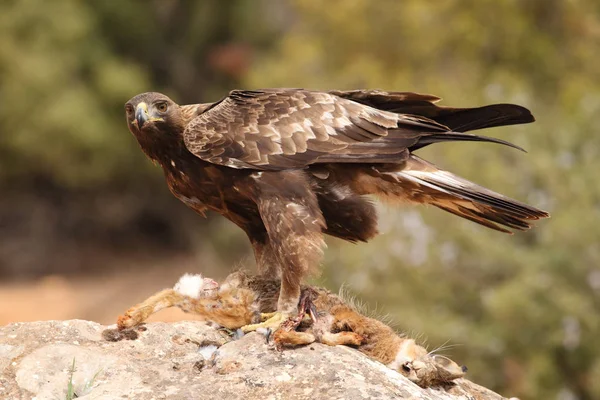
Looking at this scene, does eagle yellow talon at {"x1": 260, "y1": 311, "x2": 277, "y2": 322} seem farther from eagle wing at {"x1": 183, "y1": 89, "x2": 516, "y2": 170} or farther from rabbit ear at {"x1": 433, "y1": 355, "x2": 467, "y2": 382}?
rabbit ear at {"x1": 433, "y1": 355, "x2": 467, "y2": 382}

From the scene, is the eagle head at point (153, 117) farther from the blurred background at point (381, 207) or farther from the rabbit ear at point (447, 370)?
the blurred background at point (381, 207)

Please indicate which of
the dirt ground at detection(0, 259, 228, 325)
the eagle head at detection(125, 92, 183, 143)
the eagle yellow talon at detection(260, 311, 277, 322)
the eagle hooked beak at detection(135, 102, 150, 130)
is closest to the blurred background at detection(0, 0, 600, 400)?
the dirt ground at detection(0, 259, 228, 325)

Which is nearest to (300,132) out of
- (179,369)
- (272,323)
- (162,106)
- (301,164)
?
(301,164)

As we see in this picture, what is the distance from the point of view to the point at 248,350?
4527 mm

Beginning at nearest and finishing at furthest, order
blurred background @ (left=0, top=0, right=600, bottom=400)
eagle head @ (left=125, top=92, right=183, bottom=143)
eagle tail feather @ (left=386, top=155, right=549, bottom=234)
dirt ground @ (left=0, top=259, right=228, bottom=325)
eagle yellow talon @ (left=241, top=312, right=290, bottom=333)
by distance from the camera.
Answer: eagle yellow talon @ (left=241, top=312, right=290, bottom=333)
eagle tail feather @ (left=386, top=155, right=549, bottom=234)
eagle head @ (left=125, top=92, right=183, bottom=143)
blurred background @ (left=0, top=0, right=600, bottom=400)
dirt ground @ (left=0, top=259, right=228, bottom=325)

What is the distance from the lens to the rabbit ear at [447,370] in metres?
4.70

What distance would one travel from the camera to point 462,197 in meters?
4.75

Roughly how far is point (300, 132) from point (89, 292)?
51.8 ft

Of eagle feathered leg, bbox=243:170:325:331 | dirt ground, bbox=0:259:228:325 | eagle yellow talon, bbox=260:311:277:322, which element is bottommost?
eagle yellow talon, bbox=260:311:277:322

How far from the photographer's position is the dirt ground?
57.3 feet

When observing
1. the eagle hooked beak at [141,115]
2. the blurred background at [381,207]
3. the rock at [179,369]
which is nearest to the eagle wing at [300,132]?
the eagle hooked beak at [141,115]

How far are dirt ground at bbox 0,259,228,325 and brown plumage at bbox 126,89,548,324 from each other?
1161 cm

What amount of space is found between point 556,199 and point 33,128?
39.0 feet

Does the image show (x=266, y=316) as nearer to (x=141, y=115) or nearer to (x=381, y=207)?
(x=141, y=115)
